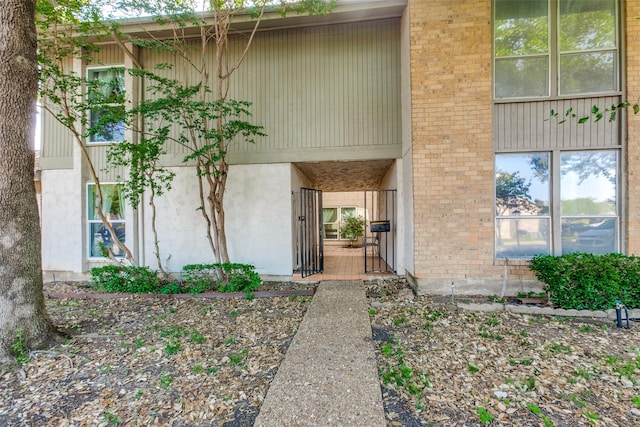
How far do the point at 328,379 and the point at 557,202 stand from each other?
485 cm

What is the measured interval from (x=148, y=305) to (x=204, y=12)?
19.2ft

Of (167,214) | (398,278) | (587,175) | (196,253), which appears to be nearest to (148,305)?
(196,253)

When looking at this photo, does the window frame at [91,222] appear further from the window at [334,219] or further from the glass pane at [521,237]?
the window at [334,219]

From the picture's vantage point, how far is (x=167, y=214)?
6.34 meters

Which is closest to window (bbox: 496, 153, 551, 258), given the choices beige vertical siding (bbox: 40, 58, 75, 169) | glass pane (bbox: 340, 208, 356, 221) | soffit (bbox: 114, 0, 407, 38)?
soffit (bbox: 114, 0, 407, 38)

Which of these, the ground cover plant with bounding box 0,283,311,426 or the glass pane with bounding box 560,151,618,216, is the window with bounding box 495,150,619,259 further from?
the ground cover plant with bounding box 0,283,311,426

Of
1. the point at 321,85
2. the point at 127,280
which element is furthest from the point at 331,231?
the point at 127,280

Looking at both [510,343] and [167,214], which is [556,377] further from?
[167,214]

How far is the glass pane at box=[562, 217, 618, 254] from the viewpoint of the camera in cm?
461

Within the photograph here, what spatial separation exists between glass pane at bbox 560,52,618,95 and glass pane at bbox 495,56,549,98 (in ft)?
0.93

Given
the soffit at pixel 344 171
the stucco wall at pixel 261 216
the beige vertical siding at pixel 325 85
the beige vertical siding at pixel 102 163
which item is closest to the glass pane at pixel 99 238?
the beige vertical siding at pixel 102 163

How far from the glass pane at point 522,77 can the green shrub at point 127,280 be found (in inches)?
294

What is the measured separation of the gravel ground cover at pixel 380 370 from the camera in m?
2.23

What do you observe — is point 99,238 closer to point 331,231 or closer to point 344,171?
point 344,171
